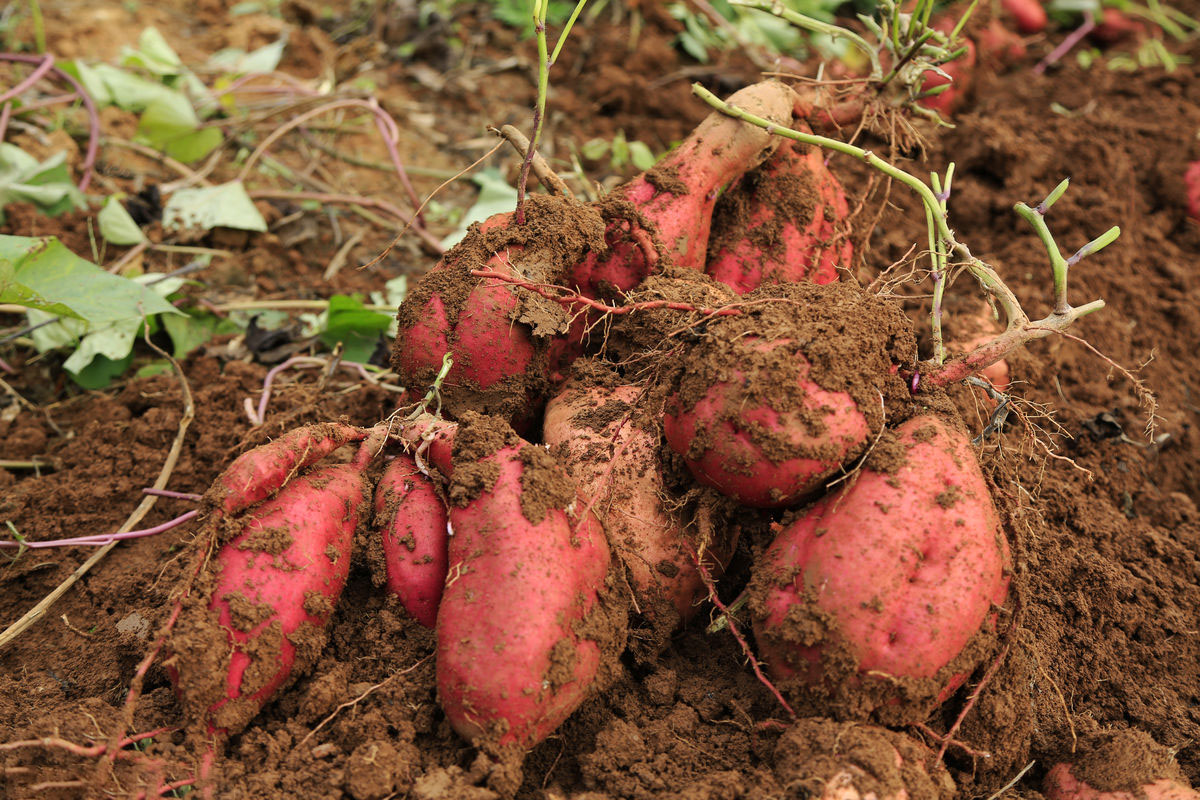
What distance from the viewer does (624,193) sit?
221cm

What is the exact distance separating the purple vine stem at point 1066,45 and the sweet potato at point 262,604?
418 centimetres

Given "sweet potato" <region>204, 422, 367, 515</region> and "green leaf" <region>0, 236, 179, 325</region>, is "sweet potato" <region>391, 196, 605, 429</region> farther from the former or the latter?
"green leaf" <region>0, 236, 179, 325</region>

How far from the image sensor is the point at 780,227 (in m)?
2.30

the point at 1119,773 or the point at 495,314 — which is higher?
the point at 495,314

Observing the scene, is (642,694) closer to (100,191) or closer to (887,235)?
(887,235)

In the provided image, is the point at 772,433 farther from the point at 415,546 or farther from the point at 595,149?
the point at 595,149

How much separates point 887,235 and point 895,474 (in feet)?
5.82

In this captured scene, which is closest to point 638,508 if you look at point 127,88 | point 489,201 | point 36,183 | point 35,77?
point 489,201

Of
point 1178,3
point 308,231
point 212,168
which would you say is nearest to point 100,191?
point 212,168

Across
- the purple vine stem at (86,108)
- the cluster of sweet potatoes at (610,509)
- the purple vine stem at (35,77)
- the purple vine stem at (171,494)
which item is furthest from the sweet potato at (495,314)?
the purple vine stem at (35,77)

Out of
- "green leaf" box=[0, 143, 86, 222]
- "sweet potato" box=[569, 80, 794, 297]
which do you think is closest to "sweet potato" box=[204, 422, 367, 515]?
"sweet potato" box=[569, 80, 794, 297]

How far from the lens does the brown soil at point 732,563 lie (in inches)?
60.9

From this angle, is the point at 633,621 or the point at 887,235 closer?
the point at 633,621

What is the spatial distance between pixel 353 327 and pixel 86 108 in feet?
5.99
